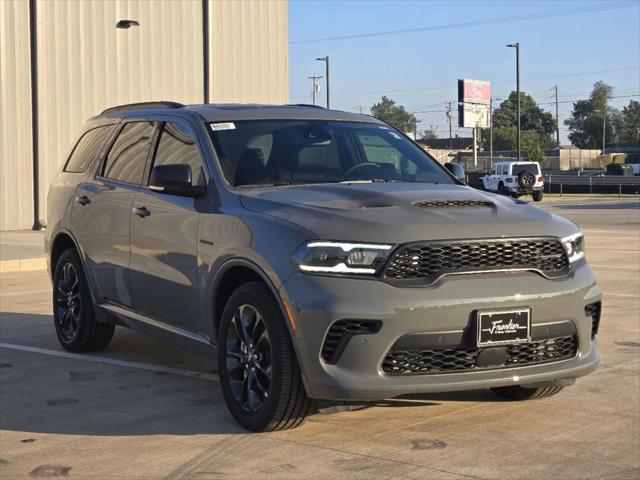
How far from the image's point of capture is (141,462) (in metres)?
5.24

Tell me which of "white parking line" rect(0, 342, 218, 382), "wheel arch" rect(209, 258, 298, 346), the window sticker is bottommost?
"white parking line" rect(0, 342, 218, 382)

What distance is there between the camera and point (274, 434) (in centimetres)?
568

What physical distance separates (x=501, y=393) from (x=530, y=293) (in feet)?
4.34

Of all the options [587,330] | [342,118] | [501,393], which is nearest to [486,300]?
[587,330]

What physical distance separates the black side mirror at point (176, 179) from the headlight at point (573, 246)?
213 centimetres

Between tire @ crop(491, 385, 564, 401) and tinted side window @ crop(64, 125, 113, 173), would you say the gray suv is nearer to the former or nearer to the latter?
tire @ crop(491, 385, 564, 401)

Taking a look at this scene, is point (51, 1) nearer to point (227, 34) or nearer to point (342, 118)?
point (227, 34)

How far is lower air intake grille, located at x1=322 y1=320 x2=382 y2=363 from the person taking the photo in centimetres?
517

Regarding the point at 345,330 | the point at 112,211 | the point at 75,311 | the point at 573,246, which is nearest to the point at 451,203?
the point at 573,246

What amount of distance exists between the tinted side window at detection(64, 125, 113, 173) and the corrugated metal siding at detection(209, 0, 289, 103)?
60.7 feet

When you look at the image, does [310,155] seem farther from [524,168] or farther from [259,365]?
[524,168]

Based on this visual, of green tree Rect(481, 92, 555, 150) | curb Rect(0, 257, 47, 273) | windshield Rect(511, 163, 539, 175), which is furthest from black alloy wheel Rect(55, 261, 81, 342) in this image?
green tree Rect(481, 92, 555, 150)

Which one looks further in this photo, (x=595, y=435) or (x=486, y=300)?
(x=595, y=435)

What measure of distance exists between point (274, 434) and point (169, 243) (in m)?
1.50
